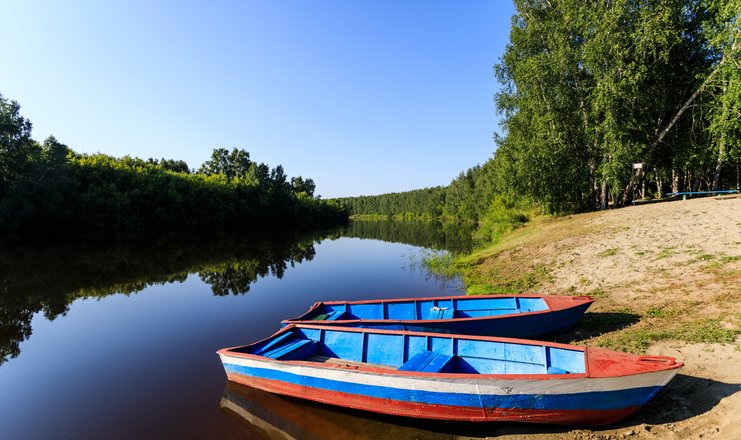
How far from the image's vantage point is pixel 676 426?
5738 mm

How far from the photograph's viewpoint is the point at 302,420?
7504 mm

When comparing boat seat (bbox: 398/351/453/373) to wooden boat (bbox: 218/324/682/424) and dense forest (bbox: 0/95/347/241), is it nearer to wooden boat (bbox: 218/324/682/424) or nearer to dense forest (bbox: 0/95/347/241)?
wooden boat (bbox: 218/324/682/424)

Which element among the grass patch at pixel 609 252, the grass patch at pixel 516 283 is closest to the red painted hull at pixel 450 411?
the grass patch at pixel 516 283

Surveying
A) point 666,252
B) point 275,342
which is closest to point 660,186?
point 666,252

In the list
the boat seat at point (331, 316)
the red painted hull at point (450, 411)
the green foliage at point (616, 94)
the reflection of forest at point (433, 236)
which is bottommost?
the red painted hull at point (450, 411)

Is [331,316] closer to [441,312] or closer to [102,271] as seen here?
[441,312]

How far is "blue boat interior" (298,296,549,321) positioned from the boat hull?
438 centimetres

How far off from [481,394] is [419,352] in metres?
2.17

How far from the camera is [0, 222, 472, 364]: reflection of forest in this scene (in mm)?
16016

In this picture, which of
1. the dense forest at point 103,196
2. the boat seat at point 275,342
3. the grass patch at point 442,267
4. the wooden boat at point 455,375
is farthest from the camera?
the dense forest at point 103,196

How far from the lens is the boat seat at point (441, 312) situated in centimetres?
1116

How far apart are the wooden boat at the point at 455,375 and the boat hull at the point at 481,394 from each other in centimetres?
2

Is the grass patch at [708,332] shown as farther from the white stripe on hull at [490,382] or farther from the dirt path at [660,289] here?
the white stripe on hull at [490,382]

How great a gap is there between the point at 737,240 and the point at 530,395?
14.0 metres
